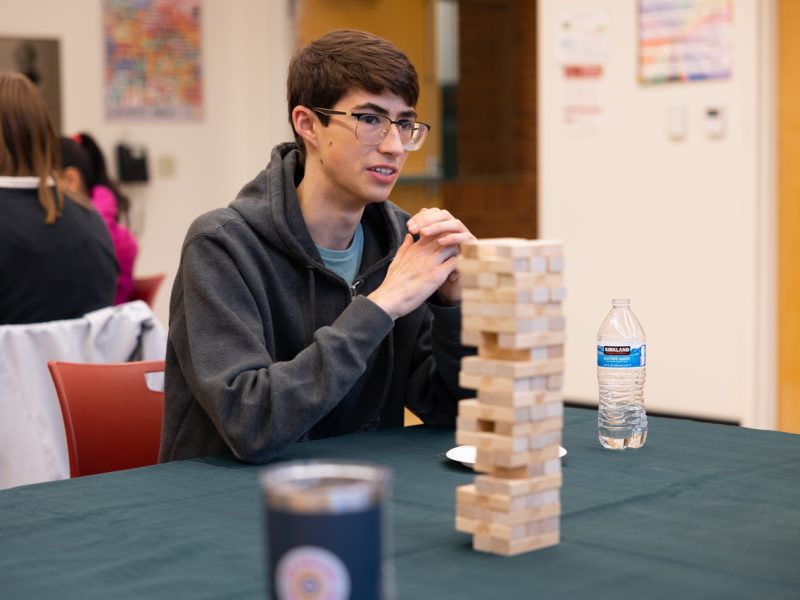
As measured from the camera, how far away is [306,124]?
2041mm

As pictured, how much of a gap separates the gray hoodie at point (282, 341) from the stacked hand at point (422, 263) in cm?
4

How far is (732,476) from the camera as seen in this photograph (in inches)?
60.0

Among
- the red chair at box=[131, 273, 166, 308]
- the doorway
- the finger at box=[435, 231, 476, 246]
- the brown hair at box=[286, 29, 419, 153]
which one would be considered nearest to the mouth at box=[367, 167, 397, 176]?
the brown hair at box=[286, 29, 419, 153]

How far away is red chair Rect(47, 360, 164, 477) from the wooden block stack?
100cm

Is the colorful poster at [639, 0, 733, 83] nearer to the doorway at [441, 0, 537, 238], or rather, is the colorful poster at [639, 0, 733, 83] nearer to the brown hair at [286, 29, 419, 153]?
the brown hair at [286, 29, 419, 153]

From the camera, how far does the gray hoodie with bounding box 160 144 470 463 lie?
1.66m

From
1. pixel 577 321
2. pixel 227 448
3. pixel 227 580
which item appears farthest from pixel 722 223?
pixel 227 580

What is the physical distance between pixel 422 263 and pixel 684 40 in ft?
9.70

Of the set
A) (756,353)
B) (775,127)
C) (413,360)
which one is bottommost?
(756,353)

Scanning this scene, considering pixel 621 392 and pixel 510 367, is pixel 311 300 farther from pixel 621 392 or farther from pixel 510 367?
pixel 510 367

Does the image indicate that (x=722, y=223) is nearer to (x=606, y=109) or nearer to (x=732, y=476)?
(x=606, y=109)

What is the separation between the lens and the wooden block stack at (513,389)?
1146mm

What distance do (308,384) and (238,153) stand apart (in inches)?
179

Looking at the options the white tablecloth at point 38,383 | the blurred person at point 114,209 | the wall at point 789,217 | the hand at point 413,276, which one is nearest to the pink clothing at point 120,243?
the blurred person at point 114,209
